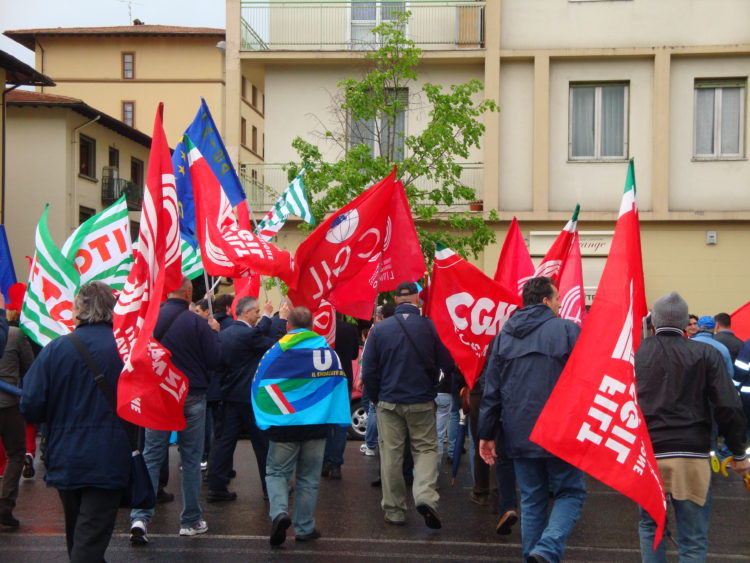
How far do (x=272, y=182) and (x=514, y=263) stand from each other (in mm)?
12646

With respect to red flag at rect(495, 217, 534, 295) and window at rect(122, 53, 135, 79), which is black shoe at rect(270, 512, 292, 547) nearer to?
red flag at rect(495, 217, 534, 295)

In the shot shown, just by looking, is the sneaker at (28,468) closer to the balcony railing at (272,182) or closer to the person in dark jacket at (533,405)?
the person in dark jacket at (533,405)

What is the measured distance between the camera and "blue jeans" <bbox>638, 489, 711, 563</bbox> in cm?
538

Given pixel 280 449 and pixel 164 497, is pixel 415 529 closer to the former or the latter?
pixel 280 449

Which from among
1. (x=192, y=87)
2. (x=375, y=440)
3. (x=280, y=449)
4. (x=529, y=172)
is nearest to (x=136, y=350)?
(x=280, y=449)

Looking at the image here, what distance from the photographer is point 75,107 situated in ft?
112

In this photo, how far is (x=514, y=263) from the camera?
1005 centimetres

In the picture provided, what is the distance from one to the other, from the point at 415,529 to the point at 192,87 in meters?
46.2

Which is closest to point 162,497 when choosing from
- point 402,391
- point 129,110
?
point 402,391

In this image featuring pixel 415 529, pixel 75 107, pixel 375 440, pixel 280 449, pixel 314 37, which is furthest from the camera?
pixel 75 107

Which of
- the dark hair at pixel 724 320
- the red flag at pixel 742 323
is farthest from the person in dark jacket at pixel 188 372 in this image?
the red flag at pixel 742 323

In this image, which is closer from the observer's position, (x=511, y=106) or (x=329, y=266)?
(x=329, y=266)

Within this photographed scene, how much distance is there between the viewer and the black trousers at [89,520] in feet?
17.3

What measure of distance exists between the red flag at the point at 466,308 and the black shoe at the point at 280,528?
82.0 inches
